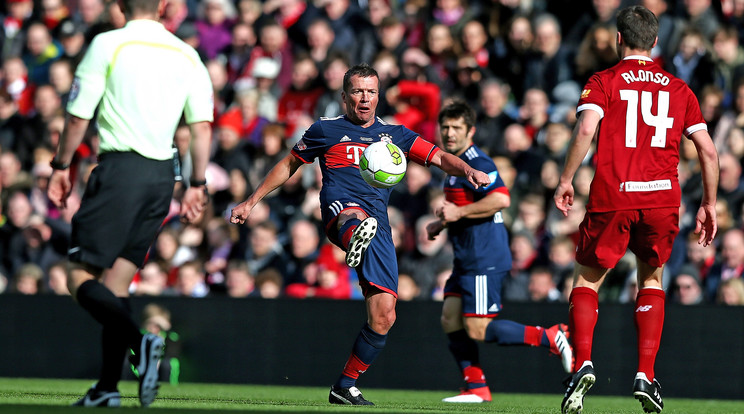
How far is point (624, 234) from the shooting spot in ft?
22.5

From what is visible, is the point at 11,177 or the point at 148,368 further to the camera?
the point at 11,177

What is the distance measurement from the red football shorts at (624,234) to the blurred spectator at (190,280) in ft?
19.7

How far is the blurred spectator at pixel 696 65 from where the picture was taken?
12.3m

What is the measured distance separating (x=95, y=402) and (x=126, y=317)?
0.46 m

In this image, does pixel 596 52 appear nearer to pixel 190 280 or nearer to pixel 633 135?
pixel 190 280

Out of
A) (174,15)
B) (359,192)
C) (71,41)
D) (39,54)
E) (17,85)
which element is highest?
(174,15)

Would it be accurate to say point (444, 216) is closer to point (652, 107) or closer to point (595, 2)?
point (652, 107)

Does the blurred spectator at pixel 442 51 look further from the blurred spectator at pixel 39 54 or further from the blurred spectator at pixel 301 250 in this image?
the blurred spectator at pixel 39 54

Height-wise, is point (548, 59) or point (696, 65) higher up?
point (548, 59)

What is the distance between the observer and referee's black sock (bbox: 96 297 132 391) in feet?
19.4

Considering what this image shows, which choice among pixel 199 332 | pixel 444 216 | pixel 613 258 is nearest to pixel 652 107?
pixel 613 258

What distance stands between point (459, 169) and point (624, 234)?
1.14 meters

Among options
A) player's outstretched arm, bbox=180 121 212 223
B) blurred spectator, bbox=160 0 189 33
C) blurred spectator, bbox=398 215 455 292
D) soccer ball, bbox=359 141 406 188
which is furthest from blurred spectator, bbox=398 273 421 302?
player's outstretched arm, bbox=180 121 212 223

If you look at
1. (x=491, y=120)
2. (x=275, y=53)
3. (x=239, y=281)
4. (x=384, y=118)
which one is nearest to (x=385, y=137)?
(x=239, y=281)
